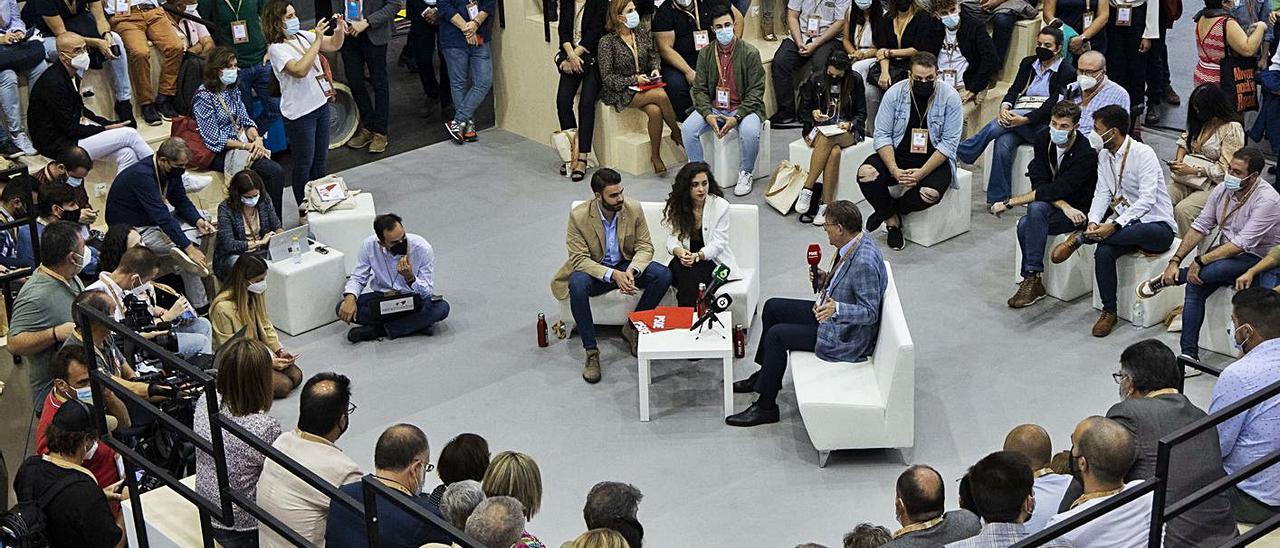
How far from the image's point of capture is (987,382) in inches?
295

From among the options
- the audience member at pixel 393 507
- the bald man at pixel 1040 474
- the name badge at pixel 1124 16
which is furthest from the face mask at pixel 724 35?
the audience member at pixel 393 507

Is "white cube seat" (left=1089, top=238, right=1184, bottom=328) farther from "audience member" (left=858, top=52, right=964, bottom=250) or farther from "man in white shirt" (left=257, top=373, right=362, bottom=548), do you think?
"man in white shirt" (left=257, top=373, right=362, bottom=548)

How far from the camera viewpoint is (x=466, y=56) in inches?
432

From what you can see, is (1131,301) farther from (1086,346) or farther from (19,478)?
(19,478)

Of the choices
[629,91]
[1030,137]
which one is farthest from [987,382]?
[629,91]

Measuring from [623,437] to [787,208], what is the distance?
2938 mm

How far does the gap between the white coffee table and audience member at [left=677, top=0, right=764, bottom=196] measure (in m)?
2.82

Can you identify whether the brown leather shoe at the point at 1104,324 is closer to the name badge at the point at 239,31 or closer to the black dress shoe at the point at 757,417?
the black dress shoe at the point at 757,417

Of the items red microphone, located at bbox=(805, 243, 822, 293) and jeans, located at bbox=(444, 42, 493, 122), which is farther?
jeans, located at bbox=(444, 42, 493, 122)

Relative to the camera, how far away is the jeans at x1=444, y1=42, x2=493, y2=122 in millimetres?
10945

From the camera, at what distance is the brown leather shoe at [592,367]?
768 centimetres

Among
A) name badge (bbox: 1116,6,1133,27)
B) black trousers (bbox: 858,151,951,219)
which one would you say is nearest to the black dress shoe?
black trousers (bbox: 858,151,951,219)

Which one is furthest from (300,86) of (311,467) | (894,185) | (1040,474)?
(1040,474)

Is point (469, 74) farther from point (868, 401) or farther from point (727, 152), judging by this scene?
point (868, 401)
